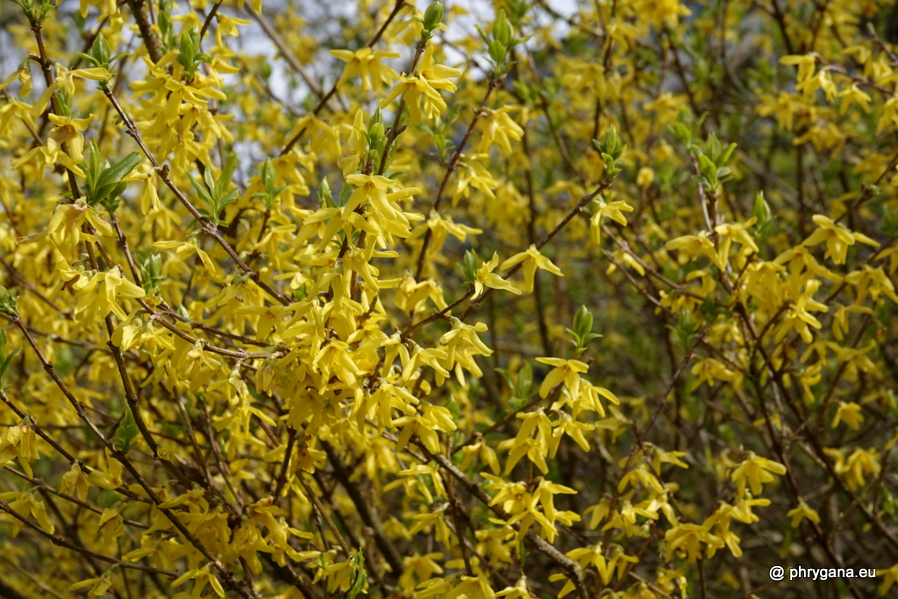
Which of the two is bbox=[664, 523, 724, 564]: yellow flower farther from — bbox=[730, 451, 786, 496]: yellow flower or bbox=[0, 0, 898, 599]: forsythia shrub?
bbox=[730, 451, 786, 496]: yellow flower

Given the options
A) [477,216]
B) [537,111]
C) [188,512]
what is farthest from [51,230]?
[477,216]

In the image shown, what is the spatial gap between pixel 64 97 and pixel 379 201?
0.77 m

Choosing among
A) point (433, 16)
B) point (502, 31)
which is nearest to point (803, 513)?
point (502, 31)

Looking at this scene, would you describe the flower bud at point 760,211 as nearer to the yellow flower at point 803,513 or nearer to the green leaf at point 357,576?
the yellow flower at point 803,513

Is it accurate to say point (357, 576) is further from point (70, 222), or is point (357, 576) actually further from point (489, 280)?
point (70, 222)

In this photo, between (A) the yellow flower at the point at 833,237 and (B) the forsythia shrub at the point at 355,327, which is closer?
(B) the forsythia shrub at the point at 355,327

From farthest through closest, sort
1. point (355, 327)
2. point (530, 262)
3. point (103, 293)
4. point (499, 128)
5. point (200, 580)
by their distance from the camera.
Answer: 1. point (499, 128)
2. point (530, 262)
3. point (200, 580)
4. point (355, 327)
5. point (103, 293)

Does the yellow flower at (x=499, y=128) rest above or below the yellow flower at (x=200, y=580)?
above

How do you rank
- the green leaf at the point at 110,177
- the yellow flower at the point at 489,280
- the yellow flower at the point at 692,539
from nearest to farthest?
the green leaf at the point at 110,177 → the yellow flower at the point at 489,280 → the yellow flower at the point at 692,539

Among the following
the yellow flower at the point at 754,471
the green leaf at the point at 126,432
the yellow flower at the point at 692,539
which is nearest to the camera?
the green leaf at the point at 126,432

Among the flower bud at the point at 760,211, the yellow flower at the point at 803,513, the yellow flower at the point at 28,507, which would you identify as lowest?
the yellow flower at the point at 803,513

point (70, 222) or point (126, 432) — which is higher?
point (70, 222)

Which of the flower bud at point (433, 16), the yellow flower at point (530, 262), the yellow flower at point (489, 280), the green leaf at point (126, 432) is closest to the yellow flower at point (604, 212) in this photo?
the yellow flower at point (530, 262)

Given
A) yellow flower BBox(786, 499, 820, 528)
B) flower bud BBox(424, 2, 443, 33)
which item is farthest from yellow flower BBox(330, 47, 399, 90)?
yellow flower BBox(786, 499, 820, 528)
